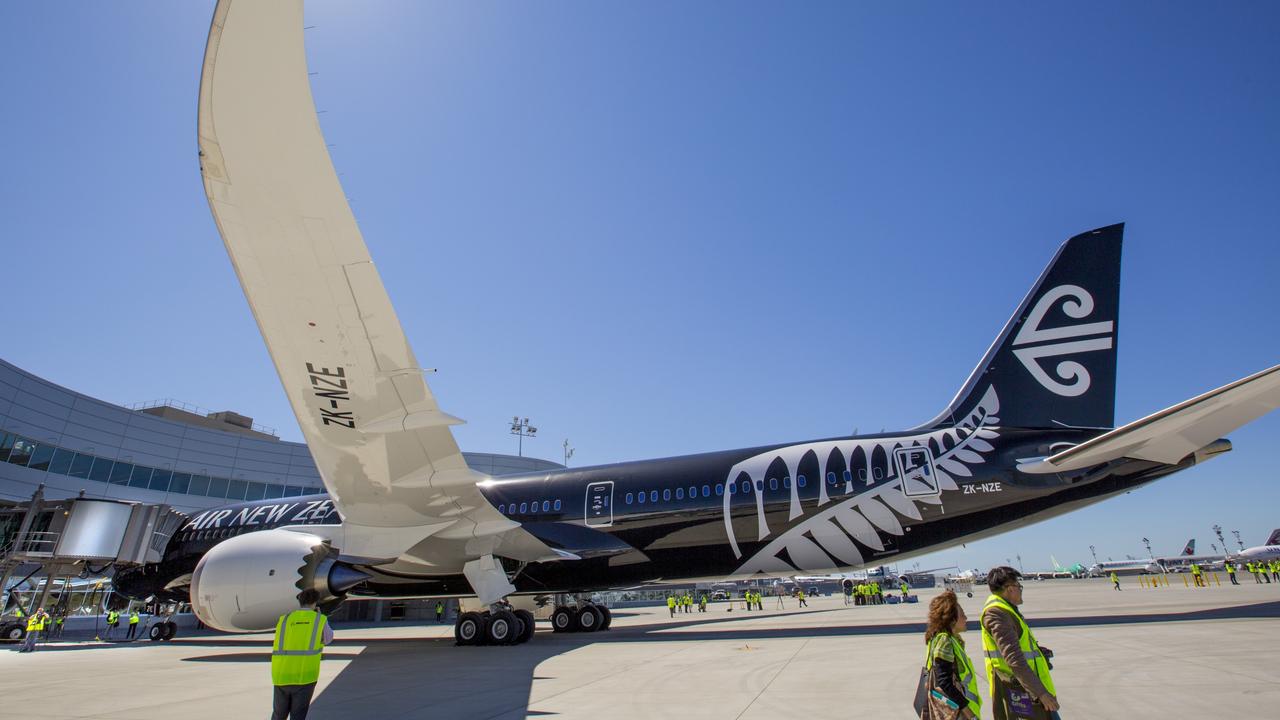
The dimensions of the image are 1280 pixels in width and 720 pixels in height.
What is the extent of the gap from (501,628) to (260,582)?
3.92 m

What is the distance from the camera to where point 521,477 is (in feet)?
45.9

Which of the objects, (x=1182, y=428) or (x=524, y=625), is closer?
(x=1182, y=428)

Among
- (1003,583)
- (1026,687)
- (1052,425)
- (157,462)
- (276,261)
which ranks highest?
(157,462)

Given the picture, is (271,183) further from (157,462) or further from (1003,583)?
(157,462)

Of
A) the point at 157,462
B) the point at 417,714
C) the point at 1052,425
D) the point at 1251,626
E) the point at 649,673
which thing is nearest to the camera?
the point at 417,714

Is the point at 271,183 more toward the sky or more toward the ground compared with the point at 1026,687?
more toward the sky

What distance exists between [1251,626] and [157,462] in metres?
35.2

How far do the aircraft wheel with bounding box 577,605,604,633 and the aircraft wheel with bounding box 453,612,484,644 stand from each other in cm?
362

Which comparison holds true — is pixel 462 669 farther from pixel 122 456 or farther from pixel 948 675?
pixel 122 456

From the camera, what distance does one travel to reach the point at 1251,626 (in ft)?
27.0

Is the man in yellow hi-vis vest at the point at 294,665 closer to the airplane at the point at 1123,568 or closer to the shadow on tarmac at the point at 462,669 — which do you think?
the shadow on tarmac at the point at 462,669

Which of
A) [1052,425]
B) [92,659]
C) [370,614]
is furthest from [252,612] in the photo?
[370,614]

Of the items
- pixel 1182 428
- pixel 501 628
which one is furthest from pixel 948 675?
pixel 501 628

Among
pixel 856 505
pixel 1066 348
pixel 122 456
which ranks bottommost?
pixel 856 505
